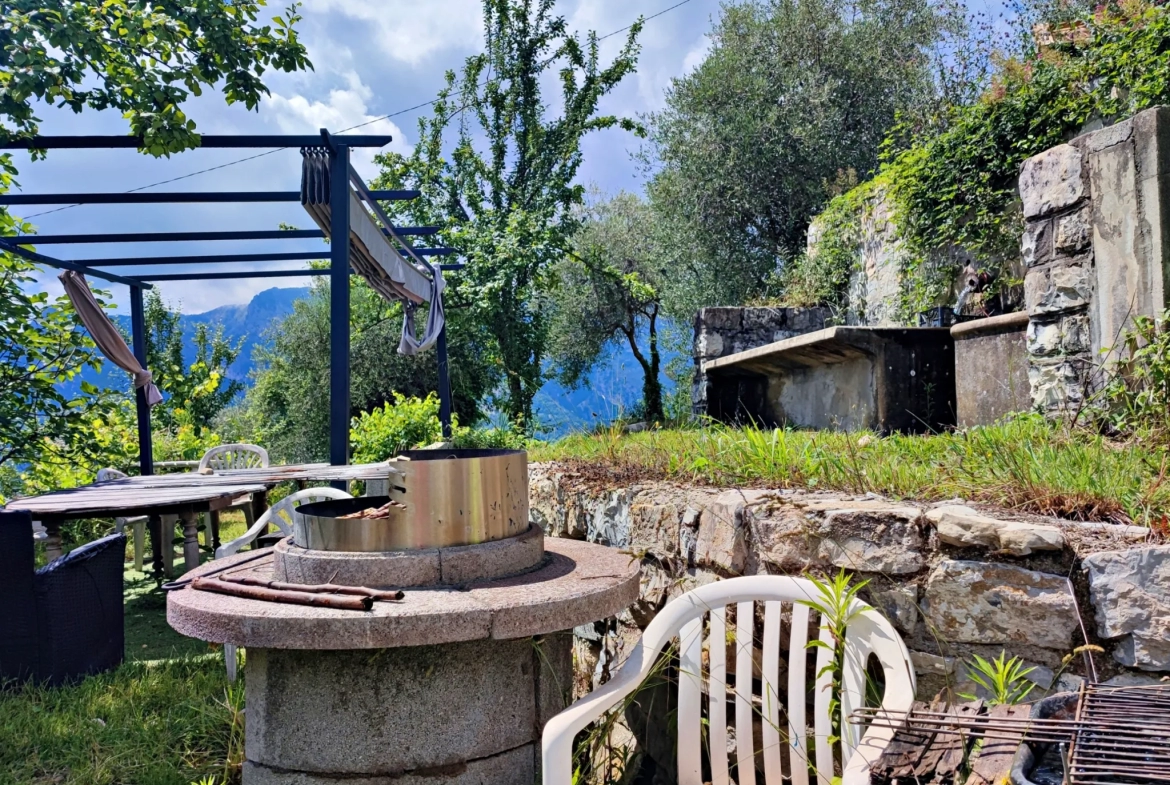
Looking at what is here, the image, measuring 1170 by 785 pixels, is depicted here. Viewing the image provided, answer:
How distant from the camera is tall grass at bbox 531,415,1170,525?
2020 millimetres

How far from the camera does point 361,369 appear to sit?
15.6 meters

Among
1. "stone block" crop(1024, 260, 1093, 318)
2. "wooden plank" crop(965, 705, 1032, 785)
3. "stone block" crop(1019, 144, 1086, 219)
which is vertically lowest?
"wooden plank" crop(965, 705, 1032, 785)

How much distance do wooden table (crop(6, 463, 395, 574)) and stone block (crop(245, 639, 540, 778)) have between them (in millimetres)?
1640

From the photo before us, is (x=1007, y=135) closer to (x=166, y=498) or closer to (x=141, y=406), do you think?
(x=166, y=498)

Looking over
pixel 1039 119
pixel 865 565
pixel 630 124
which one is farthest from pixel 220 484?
pixel 630 124

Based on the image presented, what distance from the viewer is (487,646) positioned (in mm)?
2002

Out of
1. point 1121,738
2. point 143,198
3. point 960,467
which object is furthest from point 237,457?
point 1121,738

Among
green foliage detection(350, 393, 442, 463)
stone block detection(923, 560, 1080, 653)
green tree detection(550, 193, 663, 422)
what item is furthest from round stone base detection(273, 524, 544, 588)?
green tree detection(550, 193, 663, 422)

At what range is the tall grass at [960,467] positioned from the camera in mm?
2020

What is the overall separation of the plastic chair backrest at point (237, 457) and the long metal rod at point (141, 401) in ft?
2.17

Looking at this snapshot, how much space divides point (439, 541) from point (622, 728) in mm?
1206

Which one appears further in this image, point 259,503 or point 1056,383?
point 259,503

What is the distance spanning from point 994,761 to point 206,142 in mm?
5711

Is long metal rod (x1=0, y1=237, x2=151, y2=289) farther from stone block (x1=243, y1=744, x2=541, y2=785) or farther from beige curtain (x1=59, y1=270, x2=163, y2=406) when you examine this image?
stone block (x1=243, y1=744, x2=541, y2=785)
